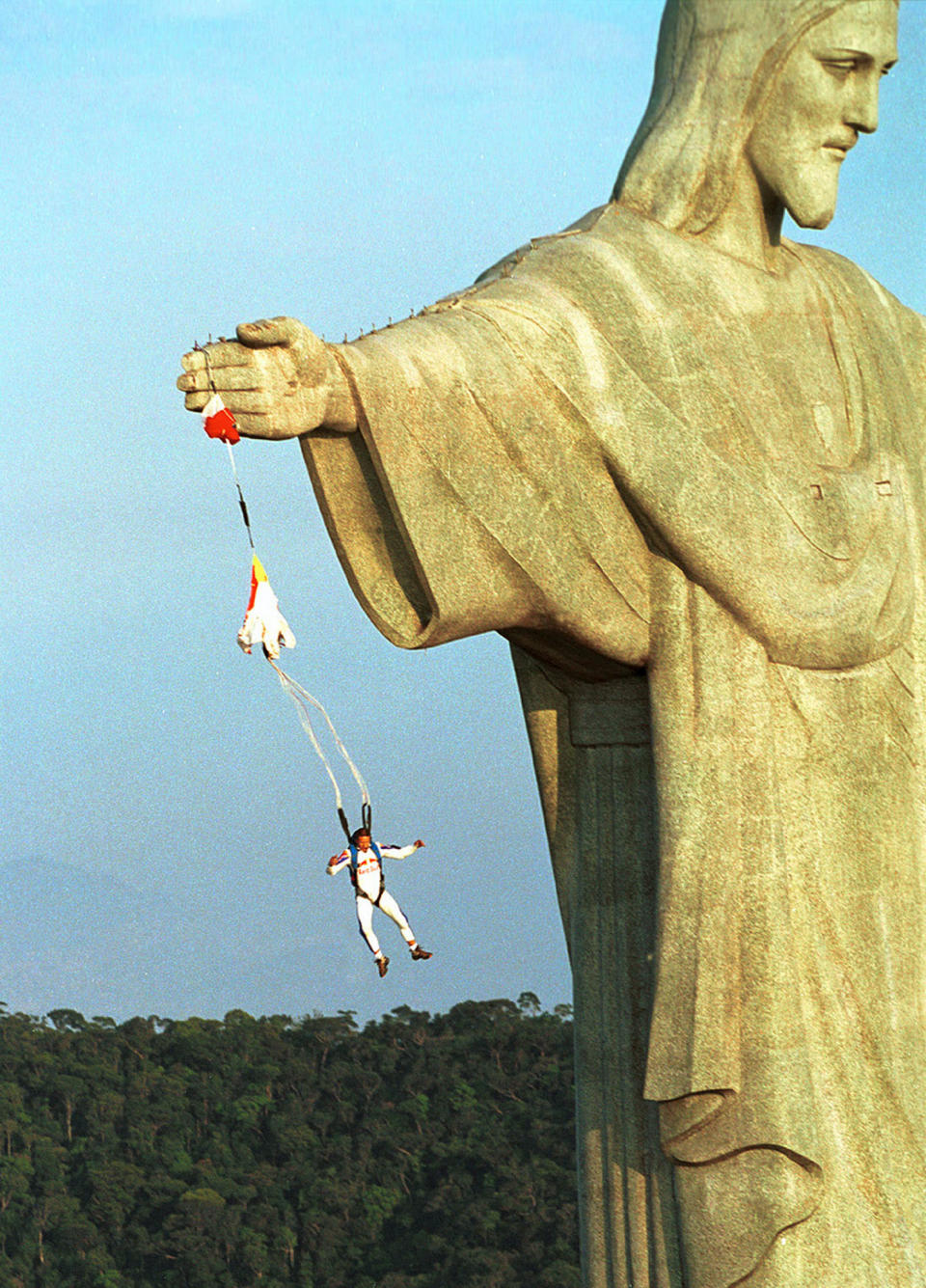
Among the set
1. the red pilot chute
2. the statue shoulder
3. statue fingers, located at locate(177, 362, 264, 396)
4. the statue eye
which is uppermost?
the statue eye

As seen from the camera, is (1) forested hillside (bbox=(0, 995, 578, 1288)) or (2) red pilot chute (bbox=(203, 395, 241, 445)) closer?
(2) red pilot chute (bbox=(203, 395, 241, 445))

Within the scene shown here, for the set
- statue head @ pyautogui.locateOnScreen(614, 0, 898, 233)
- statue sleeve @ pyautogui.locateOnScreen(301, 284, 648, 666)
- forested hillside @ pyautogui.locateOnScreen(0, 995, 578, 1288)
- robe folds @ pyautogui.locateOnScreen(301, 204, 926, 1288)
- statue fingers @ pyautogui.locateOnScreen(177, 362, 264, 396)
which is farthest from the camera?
forested hillside @ pyautogui.locateOnScreen(0, 995, 578, 1288)

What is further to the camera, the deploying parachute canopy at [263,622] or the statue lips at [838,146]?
the statue lips at [838,146]

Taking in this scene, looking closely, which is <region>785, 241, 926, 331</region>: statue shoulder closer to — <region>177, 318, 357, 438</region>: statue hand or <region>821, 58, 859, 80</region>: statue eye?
<region>821, 58, 859, 80</region>: statue eye

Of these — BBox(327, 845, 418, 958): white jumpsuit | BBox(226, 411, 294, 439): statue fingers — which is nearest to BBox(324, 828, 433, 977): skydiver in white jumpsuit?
BBox(327, 845, 418, 958): white jumpsuit

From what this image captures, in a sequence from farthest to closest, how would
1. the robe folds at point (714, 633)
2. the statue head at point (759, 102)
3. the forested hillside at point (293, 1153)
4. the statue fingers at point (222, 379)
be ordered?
the forested hillside at point (293, 1153)
the statue head at point (759, 102)
the robe folds at point (714, 633)
the statue fingers at point (222, 379)

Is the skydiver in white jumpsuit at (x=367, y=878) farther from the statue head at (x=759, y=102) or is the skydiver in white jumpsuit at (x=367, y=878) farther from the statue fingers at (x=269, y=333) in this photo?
the statue head at (x=759, y=102)

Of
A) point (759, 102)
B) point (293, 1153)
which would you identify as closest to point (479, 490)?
point (759, 102)

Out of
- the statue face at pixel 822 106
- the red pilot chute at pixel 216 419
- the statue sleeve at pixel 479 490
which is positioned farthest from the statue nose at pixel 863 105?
the red pilot chute at pixel 216 419
